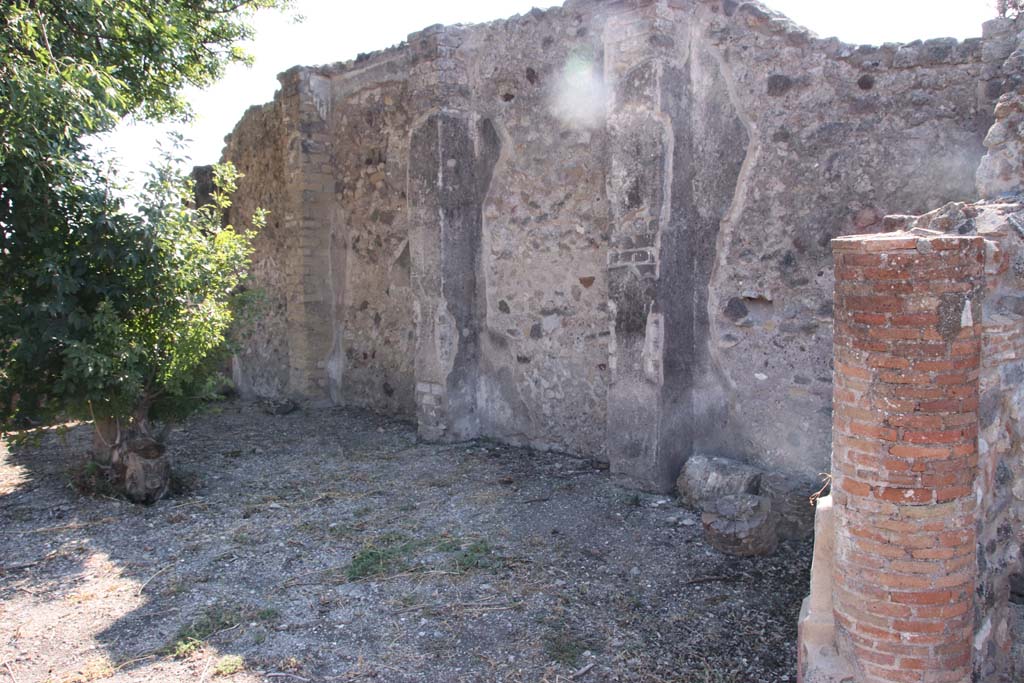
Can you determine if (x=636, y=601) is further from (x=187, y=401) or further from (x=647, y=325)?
(x=187, y=401)

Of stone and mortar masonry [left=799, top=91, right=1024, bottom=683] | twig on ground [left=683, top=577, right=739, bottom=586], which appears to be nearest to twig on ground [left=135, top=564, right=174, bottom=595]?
twig on ground [left=683, top=577, right=739, bottom=586]

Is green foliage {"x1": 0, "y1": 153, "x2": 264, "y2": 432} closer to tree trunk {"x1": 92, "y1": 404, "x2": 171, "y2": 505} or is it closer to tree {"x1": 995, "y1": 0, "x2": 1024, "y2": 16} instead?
tree trunk {"x1": 92, "y1": 404, "x2": 171, "y2": 505}

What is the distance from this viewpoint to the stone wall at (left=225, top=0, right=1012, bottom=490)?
505cm

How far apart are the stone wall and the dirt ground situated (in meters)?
0.79

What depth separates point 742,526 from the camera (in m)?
4.62

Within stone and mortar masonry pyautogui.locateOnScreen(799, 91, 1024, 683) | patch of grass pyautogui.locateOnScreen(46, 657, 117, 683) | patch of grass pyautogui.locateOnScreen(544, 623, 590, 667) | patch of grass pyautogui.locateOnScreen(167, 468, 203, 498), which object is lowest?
patch of grass pyautogui.locateOnScreen(46, 657, 117, 683)

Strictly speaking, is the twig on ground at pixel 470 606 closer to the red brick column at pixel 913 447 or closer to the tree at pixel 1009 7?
the red brick column at pixel 913 447

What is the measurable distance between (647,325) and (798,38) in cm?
212

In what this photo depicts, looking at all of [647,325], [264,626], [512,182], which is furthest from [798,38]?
[264,626]

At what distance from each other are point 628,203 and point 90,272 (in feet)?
12.6

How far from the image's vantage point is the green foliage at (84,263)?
5227mm

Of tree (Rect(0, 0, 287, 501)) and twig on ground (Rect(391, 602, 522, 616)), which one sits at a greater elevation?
tree (Rect(0, 0, 287, 501))

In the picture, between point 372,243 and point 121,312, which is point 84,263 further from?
point 372,243

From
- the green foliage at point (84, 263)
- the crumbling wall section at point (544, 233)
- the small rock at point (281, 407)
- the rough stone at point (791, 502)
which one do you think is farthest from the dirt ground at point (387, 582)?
the small rock at point (281, 407)
